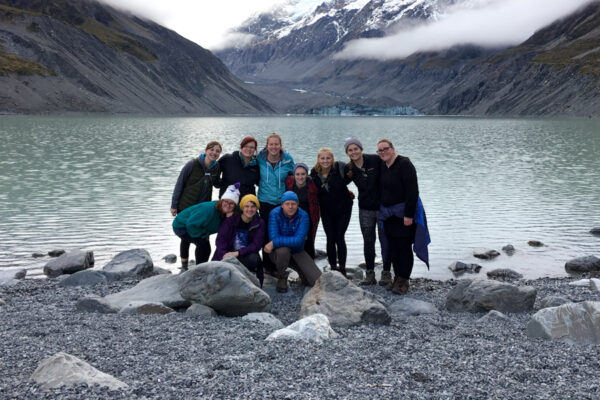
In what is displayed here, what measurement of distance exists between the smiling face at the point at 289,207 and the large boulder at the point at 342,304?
1569 millimetres

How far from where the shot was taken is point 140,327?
8.39m

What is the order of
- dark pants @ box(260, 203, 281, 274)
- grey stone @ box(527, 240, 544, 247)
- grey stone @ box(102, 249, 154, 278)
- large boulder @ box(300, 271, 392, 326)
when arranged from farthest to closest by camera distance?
grey stone @ box(527, 240, 544, 247), grey stone @ box(102, 249, 154, 278), dark pants @ box(260, 203, 281, 274), large boulder @ box(300, 271, 392, 326)

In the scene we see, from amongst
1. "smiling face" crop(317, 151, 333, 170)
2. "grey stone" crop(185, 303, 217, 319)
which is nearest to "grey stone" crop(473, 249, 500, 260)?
"smiling face" crop(317, 151, 333, 170)

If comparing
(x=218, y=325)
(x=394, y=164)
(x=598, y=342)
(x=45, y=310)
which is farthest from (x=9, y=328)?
(x=598, y=342)

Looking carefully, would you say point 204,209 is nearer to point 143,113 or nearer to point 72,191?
point 72,191

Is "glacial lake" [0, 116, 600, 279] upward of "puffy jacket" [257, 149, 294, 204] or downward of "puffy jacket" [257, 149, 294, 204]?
downward

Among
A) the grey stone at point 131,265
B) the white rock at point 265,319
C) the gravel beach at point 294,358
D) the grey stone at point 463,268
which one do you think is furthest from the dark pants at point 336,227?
the grey stone at point 131,265

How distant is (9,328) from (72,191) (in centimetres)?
2200

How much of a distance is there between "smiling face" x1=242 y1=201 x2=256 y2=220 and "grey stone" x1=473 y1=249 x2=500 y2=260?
8880 mm

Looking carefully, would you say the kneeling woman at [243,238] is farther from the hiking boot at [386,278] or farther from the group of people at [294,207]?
the hiking boot at [386,278]

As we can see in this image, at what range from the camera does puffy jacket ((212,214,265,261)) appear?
10883mm

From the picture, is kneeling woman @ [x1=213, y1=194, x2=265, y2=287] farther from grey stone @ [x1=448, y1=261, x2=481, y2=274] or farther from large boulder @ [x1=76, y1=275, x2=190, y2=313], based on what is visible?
grey stone @ [x1=448, y1=261, x2=481, y2=274]

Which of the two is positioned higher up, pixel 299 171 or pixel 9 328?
pixel 299 171

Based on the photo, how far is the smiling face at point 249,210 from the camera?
1064 centimetres
